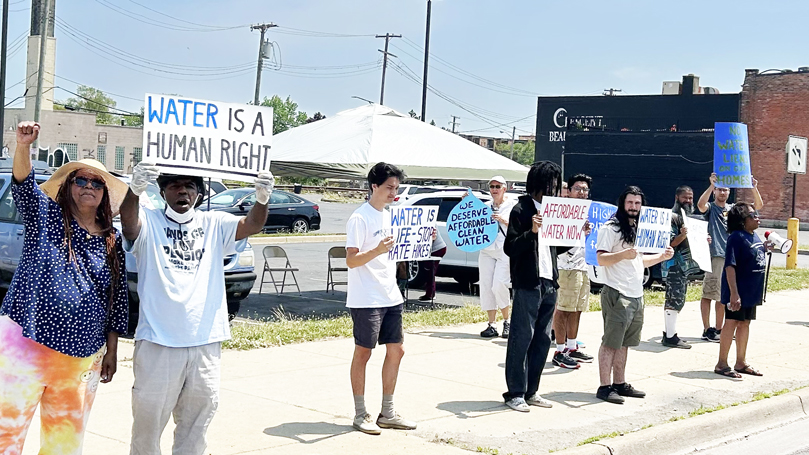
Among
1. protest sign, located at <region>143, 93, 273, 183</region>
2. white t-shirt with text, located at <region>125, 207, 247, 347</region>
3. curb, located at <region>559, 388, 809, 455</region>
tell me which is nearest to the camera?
white t-shirt with text, located at <region>125, 207, 247, 347</region>

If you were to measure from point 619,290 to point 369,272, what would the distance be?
2.51 metres

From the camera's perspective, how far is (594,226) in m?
8.40

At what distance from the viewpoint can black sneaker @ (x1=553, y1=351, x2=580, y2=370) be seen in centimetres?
959

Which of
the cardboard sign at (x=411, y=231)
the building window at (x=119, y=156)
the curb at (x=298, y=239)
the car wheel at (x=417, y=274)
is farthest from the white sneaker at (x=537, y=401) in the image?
the building window at (x=119, y=156)

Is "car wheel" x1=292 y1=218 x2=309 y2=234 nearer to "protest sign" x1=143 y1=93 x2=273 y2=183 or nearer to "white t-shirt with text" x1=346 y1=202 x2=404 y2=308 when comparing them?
"white t-shirt with text" x1=346 y1=202 x2=404 y2=308

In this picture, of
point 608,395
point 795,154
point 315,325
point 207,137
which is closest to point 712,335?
point 608,395

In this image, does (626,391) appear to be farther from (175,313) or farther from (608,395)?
(175,313)

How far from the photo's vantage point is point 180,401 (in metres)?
4.73

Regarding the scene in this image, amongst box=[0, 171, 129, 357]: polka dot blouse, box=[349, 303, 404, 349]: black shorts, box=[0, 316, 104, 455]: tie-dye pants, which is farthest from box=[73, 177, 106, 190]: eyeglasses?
box=[349, 303, 404, 349]: black shorts

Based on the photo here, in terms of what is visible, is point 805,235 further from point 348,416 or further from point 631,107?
point 348,416

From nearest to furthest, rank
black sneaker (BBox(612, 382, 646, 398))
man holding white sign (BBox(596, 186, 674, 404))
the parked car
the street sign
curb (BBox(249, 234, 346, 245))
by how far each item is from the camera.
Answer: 1. man holding white sign (BBox(596, 186, 674, 404))
2. black sneaker (BBox(612, 382, 646, 398))
3. the street sign
4. curb (BBox(249, 234, 346, 245))
5. the parked car

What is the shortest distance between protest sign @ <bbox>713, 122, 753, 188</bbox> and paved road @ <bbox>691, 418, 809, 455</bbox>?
3.62 m

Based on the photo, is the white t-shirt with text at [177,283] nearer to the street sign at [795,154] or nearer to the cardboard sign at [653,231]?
the cardboard sign at [653,231]

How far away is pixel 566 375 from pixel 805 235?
114ft
